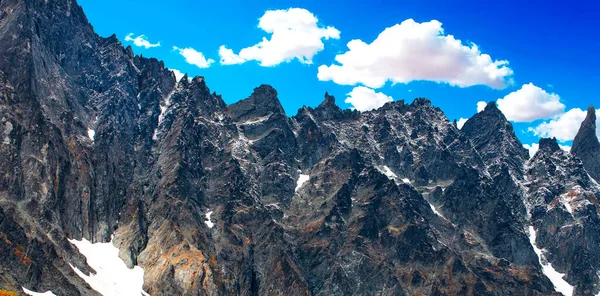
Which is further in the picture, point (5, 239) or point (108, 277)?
point (108, 277)

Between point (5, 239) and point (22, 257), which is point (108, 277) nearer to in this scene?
point (22, 257)

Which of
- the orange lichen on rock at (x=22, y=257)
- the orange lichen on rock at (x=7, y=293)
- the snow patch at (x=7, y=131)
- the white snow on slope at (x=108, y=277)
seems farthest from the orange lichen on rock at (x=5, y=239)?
the snow patch at (x=7, y=131)

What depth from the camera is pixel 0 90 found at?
194000 mm

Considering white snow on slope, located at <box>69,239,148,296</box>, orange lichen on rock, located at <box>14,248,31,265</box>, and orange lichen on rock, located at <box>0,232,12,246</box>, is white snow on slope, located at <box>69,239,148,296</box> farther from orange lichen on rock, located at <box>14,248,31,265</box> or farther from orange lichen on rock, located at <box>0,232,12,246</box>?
orange lichen on rock, located at <box>0,232,12,246</box>

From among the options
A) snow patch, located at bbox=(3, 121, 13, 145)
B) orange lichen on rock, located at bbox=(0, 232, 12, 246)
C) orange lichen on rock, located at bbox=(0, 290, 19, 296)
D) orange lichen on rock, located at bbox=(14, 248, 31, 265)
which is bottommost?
orange lichen on rock, located at bbox=(0, 290, 19, 296)

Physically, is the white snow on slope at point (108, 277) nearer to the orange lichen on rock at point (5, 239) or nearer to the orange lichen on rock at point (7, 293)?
the orange lichen on rock at point (5, 239)

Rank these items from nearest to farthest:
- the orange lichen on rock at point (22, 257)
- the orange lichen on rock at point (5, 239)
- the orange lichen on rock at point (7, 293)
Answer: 1. the orange lichen on rock at point (7, 293)
2. the orange lichen on rock at point (5, 239)
3. the orange lichen on rock at point (22, 257)

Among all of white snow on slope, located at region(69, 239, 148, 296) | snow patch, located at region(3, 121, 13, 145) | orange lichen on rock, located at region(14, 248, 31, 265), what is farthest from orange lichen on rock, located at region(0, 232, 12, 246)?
snow patch, located at region(3, 121, 13, 145)

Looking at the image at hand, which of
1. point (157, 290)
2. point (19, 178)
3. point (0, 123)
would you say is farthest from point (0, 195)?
point (157, 290)

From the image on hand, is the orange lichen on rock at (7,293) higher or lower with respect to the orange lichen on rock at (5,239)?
lower

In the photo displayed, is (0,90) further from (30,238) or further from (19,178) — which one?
(30,238)

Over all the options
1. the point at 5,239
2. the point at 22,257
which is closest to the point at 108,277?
the point at 22,257

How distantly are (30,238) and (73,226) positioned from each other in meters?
34.2

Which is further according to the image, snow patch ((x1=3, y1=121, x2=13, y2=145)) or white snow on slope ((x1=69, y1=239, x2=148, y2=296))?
snow patch ((x1=3, y1=121, x2=13, y2=145))
